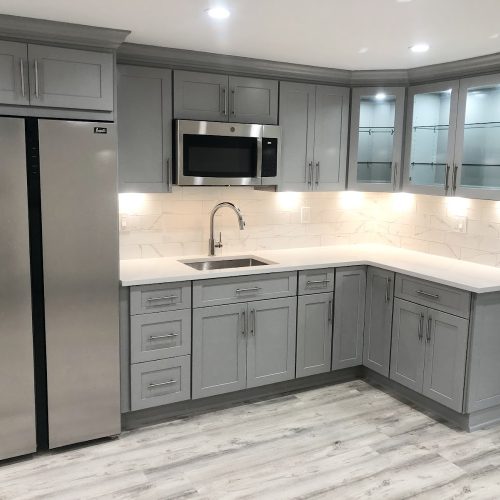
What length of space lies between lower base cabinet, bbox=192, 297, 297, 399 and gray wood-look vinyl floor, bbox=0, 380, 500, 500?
0.21 meters

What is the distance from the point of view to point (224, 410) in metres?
3.69

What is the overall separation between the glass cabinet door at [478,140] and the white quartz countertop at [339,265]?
0.54 m

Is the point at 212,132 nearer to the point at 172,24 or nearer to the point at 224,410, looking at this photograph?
the point at 172,24

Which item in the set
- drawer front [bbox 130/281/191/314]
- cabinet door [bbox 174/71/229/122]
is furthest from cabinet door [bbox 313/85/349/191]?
drawer front [bbox 130/281/191/314]

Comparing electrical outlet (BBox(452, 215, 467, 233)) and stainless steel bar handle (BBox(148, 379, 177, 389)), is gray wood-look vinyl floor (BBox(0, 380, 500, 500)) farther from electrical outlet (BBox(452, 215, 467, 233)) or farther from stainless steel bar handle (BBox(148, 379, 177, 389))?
electrical outlet (BBox(452, 215, 467, 233))

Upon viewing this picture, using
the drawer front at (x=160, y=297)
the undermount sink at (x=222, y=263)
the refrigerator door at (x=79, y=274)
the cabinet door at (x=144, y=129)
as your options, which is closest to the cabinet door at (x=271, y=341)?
the undermount sink at (x=222, y=263)

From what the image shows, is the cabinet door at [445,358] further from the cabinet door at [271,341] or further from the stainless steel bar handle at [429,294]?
the cabinet door at [271,341]

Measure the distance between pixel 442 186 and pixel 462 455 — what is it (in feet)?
5.98

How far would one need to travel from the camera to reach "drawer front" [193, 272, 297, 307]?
11.4ft

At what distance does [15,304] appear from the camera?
2.86m

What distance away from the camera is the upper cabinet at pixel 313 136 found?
4.02 meters

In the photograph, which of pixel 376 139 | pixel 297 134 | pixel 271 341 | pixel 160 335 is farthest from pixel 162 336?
pixel 376 139

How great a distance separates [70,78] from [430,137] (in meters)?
2.55

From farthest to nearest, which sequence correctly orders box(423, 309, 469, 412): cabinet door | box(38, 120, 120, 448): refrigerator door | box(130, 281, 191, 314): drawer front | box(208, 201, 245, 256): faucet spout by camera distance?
box(208, 201, 245, 256): faucet spout
box(423, 309, 469, 412): cabinet door
box(130, 281, 191, 314): drawer front
box(38, 120, 120, 448): refrigerator door
